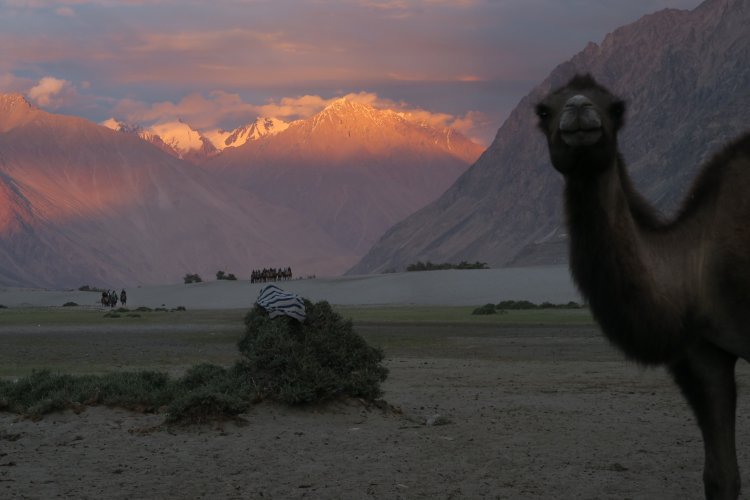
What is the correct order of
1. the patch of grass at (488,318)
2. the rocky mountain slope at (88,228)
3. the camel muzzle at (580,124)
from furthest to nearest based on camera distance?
the rocky mountain slope at (88,228), the patch of grass at (488,318), the camel muzzle at (580,124)

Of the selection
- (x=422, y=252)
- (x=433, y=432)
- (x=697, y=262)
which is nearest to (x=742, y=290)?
(x=697, y=262)

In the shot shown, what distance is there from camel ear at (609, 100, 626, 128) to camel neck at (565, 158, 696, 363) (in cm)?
28

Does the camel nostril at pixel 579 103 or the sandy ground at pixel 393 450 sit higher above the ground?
the camel nostril at pixel 579 103

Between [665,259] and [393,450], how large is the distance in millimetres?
5184

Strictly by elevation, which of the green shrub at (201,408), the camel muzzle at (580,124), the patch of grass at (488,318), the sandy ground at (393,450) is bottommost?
the sandy ground at (393,450)

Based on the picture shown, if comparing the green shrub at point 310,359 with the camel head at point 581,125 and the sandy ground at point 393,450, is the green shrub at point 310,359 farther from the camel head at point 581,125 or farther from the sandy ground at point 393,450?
the camel head at point 581,125

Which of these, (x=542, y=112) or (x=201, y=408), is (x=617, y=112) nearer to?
(x=542, y=112)

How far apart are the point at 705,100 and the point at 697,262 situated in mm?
120034

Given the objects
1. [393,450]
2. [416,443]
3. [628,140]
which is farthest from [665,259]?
[628,140]

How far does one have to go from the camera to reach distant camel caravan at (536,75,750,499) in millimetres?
6434

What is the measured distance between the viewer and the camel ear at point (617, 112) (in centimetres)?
650

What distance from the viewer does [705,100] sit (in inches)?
4744

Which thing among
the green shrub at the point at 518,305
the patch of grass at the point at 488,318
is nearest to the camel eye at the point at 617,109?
the patch of grass at the point at 488,318

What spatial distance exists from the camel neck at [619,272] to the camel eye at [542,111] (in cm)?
49
